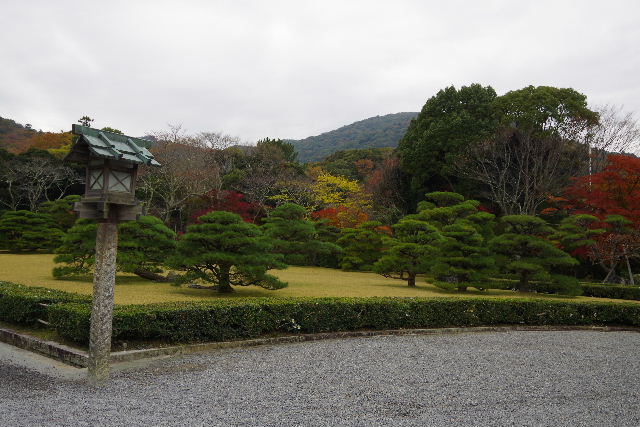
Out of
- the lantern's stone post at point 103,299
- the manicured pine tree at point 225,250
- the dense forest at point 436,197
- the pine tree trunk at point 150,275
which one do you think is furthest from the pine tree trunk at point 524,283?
the lantern's stone post at point 103,299

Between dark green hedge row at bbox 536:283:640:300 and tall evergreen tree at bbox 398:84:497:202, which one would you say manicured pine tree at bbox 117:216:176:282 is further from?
tall evergreen tree at bbox 398:84:497:202

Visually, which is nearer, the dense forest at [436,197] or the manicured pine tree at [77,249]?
the manicured pine tree at [77,249]

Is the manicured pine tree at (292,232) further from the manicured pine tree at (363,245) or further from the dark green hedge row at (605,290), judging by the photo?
the dark green hedge row at (605,290)

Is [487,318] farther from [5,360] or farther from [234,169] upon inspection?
[234,169]

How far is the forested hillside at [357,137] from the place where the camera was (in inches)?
2265

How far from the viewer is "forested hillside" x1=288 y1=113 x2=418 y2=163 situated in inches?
2265

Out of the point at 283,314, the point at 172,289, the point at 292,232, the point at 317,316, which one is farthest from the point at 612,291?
the point at 172,289

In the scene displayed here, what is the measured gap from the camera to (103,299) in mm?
4629

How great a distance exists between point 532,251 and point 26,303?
43.4ft

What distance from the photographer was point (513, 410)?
161 inches

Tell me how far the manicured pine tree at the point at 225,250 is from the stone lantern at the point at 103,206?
4.85m

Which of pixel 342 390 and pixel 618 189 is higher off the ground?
pixel 618 189

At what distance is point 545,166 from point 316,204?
40.3ft

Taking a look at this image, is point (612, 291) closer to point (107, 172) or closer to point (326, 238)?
→ point (326, 238)
